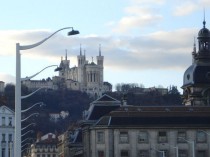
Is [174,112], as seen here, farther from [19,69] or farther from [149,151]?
[19,69]

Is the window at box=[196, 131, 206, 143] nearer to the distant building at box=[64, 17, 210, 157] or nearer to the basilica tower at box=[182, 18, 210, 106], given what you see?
the distant building at box=[64, 17, 210, 157]

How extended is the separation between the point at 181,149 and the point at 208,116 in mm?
4888

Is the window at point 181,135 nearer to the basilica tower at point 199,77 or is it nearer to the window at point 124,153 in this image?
the window at point 124,153

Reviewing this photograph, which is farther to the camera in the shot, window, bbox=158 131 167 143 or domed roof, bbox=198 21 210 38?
domed roof, bbox=198 21 210 38

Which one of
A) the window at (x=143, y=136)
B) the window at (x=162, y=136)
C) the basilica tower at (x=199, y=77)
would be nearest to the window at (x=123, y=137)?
the window at (x=143, y=136)

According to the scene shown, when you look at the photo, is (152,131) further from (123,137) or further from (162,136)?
(123,137)

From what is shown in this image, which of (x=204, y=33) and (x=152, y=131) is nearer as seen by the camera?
(x=152, y=131)

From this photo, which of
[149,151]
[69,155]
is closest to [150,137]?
[149,151]

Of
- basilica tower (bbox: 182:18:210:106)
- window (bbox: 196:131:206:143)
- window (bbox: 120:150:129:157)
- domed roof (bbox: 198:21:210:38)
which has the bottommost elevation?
window (bbox: 120:150:129:157)

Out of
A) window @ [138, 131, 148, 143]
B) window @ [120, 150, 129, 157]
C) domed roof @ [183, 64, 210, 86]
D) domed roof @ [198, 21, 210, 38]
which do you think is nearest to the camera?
window @ [120, 150, 129, 157]

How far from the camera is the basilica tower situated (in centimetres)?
13938

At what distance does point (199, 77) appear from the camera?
141500 mm

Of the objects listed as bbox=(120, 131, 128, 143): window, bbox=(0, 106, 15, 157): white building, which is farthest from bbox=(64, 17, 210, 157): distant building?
bbox=(0, 106, 15, 157): white building

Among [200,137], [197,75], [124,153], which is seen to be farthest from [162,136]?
[197,75]
